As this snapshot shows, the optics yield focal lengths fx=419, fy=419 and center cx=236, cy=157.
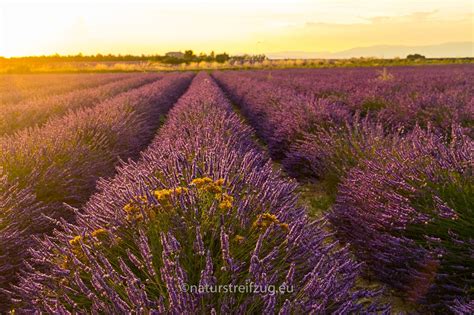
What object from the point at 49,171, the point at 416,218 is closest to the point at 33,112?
the point at 49,171

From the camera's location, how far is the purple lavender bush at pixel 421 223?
2627mm

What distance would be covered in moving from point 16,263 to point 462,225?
3048 mm

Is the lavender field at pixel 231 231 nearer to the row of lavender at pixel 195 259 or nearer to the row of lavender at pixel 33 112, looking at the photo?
the row of lavender at pixel 195 259

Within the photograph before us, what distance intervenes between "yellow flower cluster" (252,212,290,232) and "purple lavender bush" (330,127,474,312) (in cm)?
106

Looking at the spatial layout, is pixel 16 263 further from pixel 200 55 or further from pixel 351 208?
pixel 200 55

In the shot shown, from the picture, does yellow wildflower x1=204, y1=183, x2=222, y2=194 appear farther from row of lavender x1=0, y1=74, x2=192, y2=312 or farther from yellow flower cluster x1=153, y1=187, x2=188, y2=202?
row of lavender x1=0, y1=74, x2=192, y2=312

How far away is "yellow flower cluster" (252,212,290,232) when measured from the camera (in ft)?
6.72

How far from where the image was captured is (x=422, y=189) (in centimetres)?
303

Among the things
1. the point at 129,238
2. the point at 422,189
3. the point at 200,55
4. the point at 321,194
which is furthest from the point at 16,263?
the point at 200,55

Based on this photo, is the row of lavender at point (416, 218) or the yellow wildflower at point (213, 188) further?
the row of lavender at point (416, 218)

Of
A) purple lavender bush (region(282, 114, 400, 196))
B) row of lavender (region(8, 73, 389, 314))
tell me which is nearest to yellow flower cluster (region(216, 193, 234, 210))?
row of lavender (region(8, 73, 389, 314))

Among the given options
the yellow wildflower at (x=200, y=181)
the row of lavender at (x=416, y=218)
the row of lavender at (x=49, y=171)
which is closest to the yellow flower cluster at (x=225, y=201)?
the yellow wildflower at (x=200, y=181)

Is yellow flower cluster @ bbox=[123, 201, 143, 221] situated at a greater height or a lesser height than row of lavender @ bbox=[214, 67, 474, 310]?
greater

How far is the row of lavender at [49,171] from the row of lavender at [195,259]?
0.66 m
